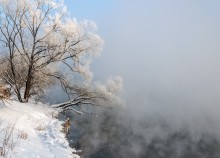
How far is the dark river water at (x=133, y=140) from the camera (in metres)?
18.4

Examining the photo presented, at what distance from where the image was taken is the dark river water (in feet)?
60.3

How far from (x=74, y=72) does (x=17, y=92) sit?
5031mm

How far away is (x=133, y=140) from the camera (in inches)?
842

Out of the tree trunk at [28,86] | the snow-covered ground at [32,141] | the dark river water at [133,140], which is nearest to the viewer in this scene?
the snow-covered ground at [32,141]

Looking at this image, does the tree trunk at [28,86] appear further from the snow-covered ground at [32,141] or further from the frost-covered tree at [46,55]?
the snow-covered ground at [32,141]

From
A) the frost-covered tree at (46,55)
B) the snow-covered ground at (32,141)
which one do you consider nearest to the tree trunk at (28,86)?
the frost-covered tree at (46,55)

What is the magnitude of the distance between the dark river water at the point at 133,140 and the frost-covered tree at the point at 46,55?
223 centimetres

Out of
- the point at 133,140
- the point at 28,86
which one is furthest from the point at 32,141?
the point at 28,86

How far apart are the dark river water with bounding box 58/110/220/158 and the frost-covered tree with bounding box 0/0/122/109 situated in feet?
7.32

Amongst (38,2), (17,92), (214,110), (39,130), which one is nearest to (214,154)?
(39,130)

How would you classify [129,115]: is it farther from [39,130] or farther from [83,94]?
[39,130]

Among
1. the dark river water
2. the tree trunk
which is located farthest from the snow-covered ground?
the tree trunk

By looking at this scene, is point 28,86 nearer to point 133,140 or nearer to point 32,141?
point 133,140

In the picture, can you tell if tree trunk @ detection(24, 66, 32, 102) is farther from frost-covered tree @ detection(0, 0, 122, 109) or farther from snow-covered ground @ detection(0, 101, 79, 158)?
snow-covered ground @ detection(0, 101, 79, 158)
